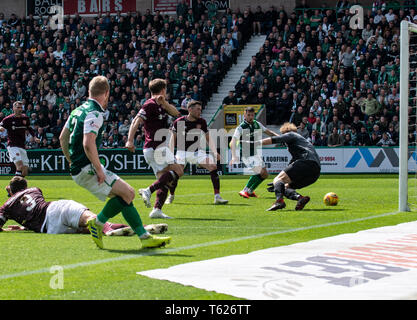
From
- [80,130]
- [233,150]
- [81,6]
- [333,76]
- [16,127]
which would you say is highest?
[81,6]

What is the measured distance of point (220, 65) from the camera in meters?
30.4

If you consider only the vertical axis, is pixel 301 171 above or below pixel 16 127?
below

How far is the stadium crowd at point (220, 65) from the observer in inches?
1009

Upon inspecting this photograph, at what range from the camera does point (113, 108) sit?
1175 inches

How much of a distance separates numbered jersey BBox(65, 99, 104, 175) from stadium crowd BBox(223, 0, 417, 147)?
18692 mm

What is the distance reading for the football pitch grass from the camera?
499 centimetres

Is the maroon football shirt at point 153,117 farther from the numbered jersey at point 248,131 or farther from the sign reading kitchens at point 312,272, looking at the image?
the sign reading kitchens at point 312,272

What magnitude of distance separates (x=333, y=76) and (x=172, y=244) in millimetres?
20529

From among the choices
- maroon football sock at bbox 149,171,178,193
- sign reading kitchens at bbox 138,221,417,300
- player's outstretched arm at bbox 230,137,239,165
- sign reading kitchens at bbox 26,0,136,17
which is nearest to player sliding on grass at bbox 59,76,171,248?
sign reading kitchens at bbox 138,221,417,300

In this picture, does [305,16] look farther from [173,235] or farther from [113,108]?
[173,235]

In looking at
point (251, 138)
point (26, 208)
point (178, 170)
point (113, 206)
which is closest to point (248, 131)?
point (251, 138)

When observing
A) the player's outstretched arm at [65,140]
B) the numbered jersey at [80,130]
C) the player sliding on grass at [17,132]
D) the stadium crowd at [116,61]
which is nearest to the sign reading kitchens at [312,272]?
the numbered jersey at [80,130]

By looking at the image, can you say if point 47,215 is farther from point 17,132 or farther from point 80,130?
point 17,132

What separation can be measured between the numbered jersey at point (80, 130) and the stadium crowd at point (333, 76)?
61.3 feet
